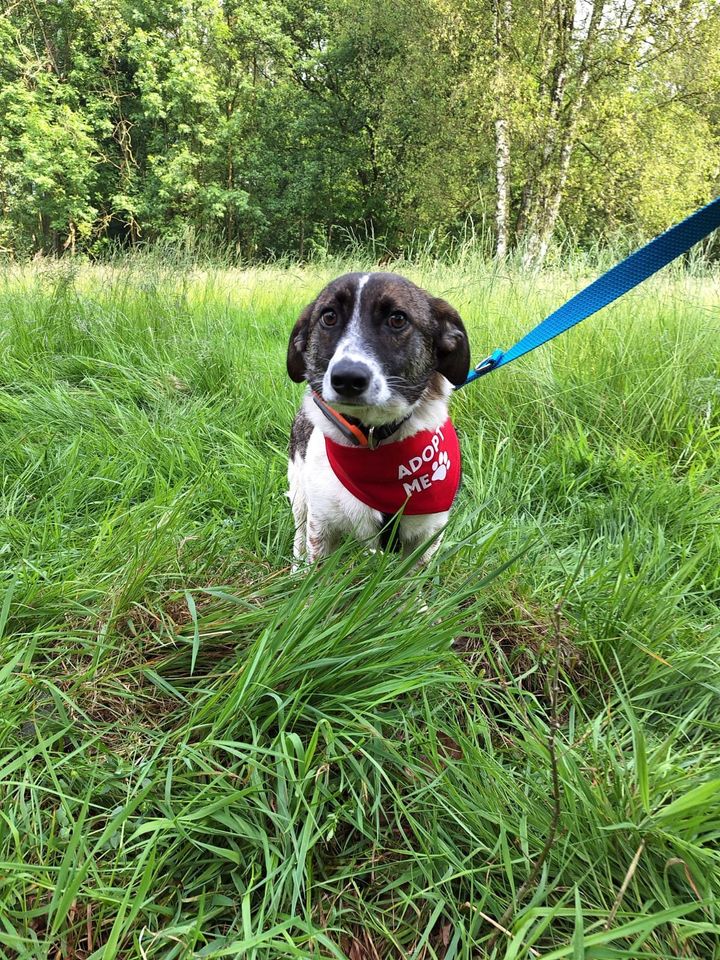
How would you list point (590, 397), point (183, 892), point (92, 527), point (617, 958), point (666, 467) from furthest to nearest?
point (590, 397)
point (666, 467)
point (92, 527)
point (183, 892)
point (617, 958)

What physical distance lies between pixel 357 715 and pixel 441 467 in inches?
37.6

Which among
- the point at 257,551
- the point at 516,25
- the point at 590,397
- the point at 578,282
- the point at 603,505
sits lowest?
the point at 257,551

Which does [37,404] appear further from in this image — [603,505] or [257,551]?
[603,505]

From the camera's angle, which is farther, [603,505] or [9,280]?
[9,280]

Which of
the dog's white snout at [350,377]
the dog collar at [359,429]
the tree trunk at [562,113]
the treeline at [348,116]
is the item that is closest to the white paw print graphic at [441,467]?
the dog collar at [359,429]

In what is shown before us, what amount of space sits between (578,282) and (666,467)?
230 centimetres

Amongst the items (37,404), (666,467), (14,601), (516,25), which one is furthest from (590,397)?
(516,25)

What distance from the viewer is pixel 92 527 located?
2.13m

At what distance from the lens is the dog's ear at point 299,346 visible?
2197 millimetres

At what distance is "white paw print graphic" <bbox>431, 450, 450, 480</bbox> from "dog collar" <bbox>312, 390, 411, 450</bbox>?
18 centimetres

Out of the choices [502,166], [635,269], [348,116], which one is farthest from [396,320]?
[348,116]

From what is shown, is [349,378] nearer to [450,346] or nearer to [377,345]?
[377,345]

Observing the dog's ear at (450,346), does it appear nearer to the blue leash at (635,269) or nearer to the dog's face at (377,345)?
the dog's face at (377,345)

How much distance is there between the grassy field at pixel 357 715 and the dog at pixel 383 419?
17 centimetres
